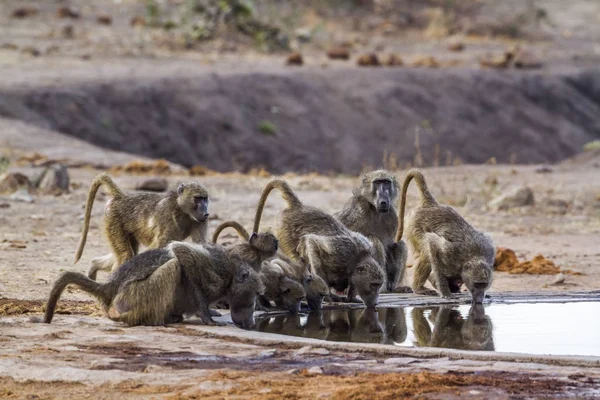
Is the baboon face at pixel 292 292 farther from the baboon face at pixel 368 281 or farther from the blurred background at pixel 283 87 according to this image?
the blurred background at pixel 283 87

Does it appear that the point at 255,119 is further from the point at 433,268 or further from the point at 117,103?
the point at 433,268

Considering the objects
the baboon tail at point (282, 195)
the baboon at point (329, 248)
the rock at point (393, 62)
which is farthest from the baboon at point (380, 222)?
the rock at point (393, 62)

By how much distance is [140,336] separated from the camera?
7.80 metres

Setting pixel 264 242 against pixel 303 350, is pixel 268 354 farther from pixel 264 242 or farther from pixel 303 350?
pixel 264 242

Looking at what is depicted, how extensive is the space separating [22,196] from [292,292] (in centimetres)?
870

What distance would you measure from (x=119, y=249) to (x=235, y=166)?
16141mm

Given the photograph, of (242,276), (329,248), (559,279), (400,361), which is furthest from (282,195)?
(400,361)

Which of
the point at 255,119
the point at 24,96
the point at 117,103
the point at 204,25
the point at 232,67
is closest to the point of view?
the point at 24,96

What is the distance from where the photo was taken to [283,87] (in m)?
31.0

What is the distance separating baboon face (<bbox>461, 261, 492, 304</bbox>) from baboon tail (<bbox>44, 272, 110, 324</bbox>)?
10.6 feet

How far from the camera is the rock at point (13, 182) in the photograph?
1725 centimetres

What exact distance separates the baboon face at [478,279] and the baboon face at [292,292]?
163cm

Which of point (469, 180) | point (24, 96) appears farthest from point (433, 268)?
point (24, 96)

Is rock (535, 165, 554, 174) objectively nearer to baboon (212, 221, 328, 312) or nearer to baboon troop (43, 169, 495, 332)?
baboon troop (43, 169, 495, 332)
